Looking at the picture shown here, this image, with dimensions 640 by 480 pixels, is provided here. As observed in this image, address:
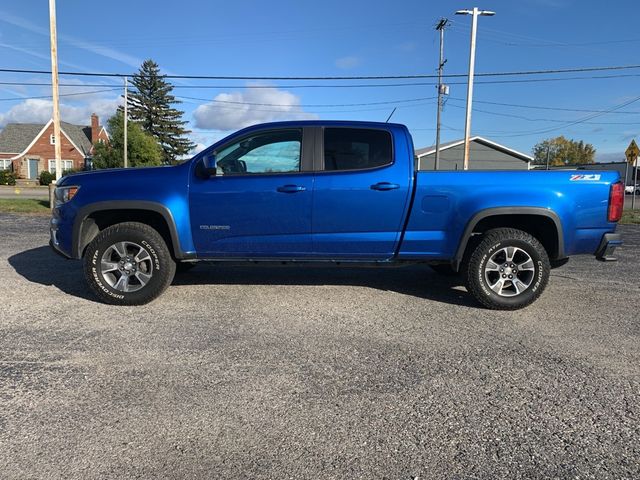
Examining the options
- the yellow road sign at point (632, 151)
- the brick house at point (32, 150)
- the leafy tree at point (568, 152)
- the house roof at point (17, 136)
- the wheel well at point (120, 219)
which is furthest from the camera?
the leafy tree at point (568, 152)

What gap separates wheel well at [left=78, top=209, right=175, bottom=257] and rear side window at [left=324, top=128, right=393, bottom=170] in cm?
190

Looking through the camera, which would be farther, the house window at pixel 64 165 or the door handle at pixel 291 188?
the house window at pixel 64 165

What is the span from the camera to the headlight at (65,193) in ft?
16.1

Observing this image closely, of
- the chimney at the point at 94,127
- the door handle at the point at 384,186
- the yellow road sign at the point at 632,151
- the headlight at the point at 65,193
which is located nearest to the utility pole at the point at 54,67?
the headlight at the point at 65,193

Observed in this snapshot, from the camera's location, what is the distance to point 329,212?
4816 millimetres

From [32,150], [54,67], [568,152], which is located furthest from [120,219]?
[568,152]

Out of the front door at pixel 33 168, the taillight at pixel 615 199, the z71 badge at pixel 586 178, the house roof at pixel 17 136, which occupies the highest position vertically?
the house roof at pixel 17 136

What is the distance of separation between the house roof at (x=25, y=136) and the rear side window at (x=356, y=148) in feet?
193

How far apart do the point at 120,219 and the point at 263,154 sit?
179 centimetres

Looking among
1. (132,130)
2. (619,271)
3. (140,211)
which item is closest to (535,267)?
(619,271)

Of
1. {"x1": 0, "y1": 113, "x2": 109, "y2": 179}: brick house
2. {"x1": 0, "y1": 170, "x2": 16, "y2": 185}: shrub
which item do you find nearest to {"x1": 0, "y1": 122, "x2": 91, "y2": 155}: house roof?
{"x1": 0, "y1": 113, "x2": 109, "y2": 179}: brick house

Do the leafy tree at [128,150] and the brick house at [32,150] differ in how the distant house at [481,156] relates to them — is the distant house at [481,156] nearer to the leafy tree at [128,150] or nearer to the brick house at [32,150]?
the leafy tree at [128,150]

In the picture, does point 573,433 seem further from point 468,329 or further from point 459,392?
point 468,329

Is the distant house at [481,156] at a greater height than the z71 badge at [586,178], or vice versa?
the distant house at [481,156]
